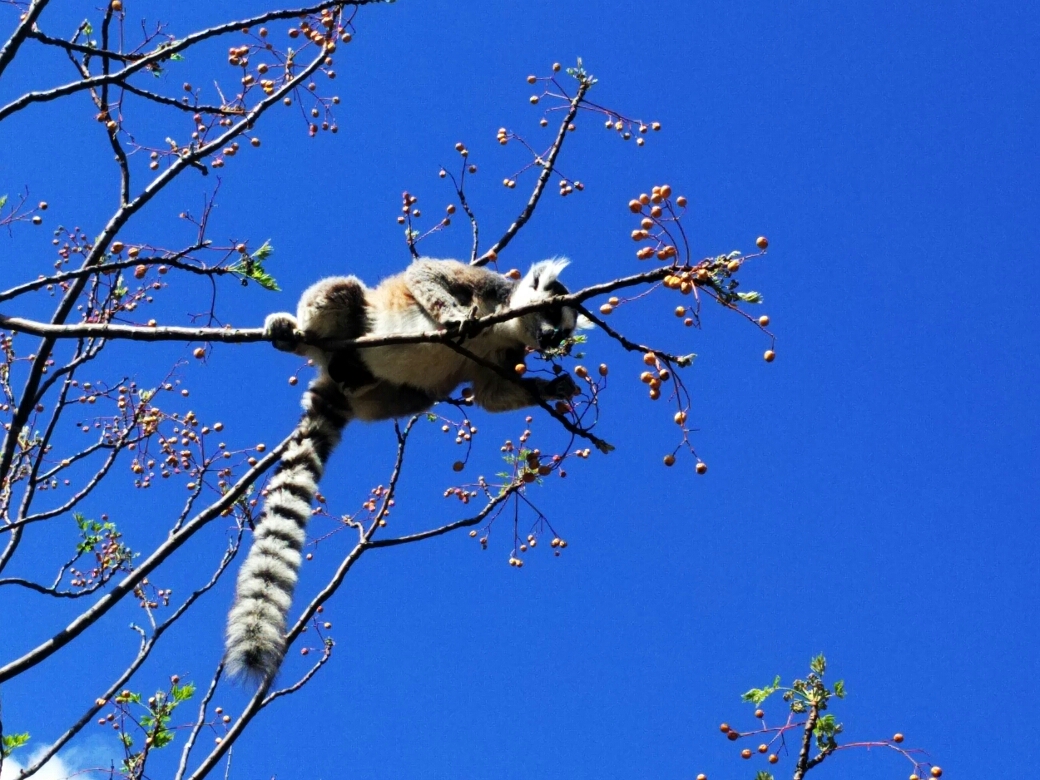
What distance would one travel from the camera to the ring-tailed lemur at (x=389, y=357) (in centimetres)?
717

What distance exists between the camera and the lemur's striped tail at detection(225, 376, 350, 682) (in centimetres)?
609

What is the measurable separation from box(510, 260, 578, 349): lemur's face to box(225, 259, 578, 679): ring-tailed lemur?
0.01 m

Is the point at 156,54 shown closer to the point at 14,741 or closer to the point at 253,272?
the point at 253,272

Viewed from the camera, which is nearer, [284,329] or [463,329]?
[463,329]

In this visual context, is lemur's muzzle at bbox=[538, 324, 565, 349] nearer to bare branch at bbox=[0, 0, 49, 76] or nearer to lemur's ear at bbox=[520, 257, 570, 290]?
lemur's ear at bbox=[520, 257, 570, 290]

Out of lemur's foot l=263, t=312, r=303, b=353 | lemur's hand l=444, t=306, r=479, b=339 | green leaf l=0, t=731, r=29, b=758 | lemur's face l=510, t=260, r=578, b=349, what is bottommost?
green leaf l=0, t=731, r=29, b=758

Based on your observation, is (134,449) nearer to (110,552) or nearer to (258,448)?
(110,552)

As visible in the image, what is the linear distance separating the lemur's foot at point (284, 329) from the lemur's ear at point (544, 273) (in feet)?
6.55

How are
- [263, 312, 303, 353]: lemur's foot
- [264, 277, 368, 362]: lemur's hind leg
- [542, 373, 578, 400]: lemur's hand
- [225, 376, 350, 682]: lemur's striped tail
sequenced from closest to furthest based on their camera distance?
[225, 376, 350, 682]: lemur's striped tail, [263, 312, 303, 353]: lemur's foot, [264, 277, 368, 362]: lemur's hind leg, [542, 373, 578, 400]: lemur's hand

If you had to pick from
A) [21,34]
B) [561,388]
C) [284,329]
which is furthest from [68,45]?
[561,388]

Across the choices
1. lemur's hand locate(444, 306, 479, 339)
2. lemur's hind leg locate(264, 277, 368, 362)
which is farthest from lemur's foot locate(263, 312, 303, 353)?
lemur's hand locate(444, 306, 479, 339)

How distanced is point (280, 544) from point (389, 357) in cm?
166

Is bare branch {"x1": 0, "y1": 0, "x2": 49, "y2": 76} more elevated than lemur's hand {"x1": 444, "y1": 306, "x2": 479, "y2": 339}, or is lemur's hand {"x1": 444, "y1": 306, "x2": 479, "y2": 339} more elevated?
bare branch {"x1": 0, "y1": 0, "x2": 49, "y2": 76}

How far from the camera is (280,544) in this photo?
6957mm
